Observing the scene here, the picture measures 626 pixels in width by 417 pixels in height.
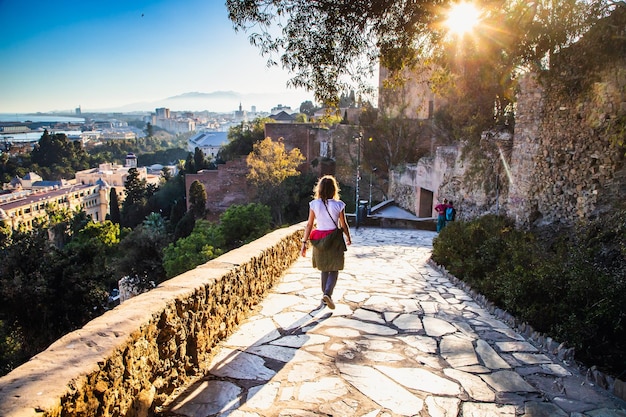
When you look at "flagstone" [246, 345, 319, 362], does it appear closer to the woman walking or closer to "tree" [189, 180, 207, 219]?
the woman walking

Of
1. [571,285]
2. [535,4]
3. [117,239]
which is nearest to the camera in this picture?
[571,285]

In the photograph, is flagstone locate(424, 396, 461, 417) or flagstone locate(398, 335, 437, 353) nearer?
flagstone locate(424, 396, 461, 417)

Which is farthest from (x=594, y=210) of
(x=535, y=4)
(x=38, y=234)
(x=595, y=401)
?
(x=38, y=234)

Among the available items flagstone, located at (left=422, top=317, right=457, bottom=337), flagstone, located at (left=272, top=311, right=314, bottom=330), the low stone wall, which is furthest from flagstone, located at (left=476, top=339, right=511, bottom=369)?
the low stone wall

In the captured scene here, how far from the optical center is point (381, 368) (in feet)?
10.2

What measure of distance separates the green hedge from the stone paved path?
25cm

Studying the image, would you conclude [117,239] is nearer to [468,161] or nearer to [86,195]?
[468,161]

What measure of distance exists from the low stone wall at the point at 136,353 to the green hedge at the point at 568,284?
2678mm

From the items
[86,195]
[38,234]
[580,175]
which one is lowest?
[86,195]

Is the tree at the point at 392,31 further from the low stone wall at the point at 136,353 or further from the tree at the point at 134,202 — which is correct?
the tree at the point at 134,202

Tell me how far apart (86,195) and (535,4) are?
85610 mm

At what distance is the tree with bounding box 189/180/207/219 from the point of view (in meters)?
35.7

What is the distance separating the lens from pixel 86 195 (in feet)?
263

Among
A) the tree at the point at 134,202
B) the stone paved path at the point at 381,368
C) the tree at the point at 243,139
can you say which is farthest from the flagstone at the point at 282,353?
the tree at the point at 134,202
